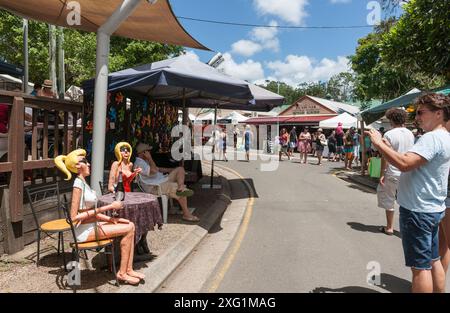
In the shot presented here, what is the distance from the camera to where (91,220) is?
12.8 ft

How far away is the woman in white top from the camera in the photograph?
151 inches

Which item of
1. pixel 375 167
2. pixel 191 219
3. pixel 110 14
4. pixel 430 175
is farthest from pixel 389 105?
pixel 430 175

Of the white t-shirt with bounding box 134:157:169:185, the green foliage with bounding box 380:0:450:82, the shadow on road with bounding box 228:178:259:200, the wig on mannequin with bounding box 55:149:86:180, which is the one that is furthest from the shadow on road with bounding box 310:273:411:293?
the green foliage with bounding box 380:0:450:82

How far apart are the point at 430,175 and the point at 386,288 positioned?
1.62 metres

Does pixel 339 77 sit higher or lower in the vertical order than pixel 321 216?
higher

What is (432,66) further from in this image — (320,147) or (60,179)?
(60,179)

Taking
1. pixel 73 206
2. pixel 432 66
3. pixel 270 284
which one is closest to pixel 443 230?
pixel 270 284

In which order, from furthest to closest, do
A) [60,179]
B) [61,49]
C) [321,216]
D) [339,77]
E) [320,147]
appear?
[339,77] < [320,147] < [61,49] < [321,216] < [60,179]

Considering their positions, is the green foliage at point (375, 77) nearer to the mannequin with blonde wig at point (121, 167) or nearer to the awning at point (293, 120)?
the awning at point (293, 120)

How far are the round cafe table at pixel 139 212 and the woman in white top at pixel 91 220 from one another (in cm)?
15

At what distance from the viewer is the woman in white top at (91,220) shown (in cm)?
383

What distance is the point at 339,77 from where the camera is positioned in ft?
295

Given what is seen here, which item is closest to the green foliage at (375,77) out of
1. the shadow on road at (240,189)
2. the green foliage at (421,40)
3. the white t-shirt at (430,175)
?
the green foliage at (421,40)
